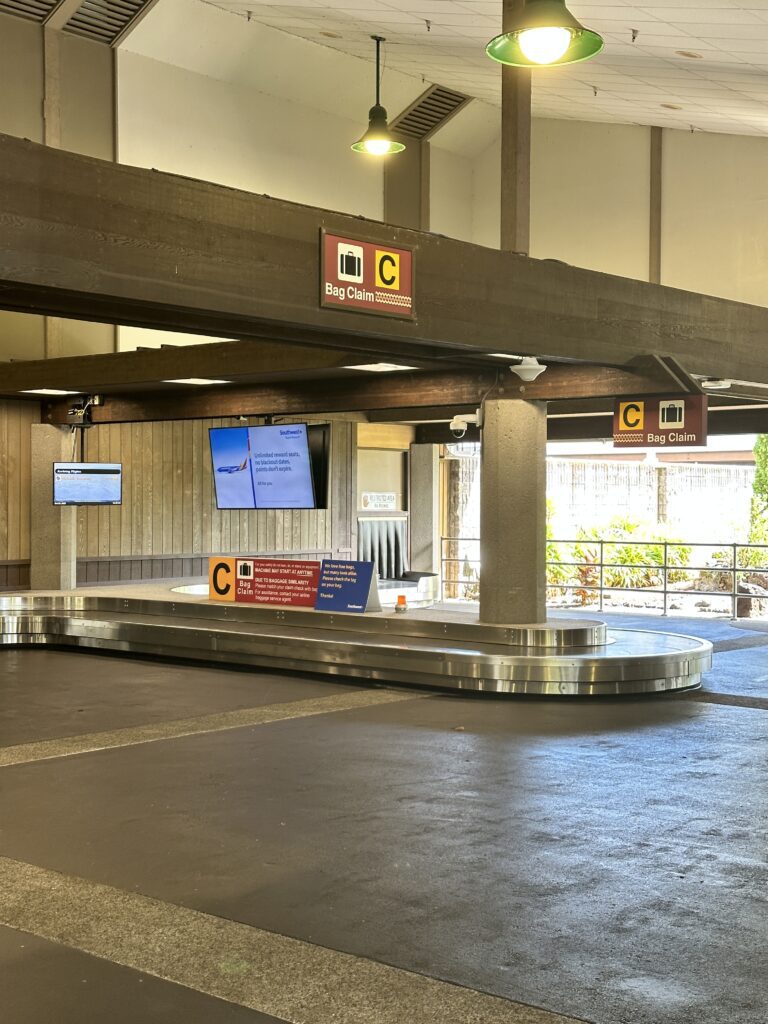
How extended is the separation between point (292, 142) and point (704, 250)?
6.49m

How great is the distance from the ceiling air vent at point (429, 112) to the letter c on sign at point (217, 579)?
849 cm

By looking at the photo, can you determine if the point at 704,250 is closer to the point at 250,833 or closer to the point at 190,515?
the point at 190,515

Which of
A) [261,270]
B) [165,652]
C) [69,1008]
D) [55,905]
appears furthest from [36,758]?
[165,652]

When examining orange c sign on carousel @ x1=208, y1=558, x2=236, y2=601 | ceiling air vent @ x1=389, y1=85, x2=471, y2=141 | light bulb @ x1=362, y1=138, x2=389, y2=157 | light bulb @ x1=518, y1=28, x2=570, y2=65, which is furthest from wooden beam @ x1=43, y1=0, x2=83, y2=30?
light bulb @ x1=518, y1=28, x2=570, y2=65

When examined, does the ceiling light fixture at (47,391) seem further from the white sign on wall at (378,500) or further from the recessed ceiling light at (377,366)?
the white sign on wall at (378,500)

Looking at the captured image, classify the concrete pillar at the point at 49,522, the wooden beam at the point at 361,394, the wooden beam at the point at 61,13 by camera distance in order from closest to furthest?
the wooden beam at the point at 361,394 → the wooden beam at the point at 61,13 → the concrete pillar at the point at 49,522

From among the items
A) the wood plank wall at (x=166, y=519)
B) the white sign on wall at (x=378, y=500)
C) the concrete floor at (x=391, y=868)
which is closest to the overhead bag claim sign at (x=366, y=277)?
the concrete floor at (x=391, y=868)

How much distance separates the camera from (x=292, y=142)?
17844mm

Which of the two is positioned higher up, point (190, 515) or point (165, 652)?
point (190, 515)

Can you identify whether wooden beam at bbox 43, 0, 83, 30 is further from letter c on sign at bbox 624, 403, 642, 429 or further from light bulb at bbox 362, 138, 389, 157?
letter c on sign at bbox 624, 403, 642, 429

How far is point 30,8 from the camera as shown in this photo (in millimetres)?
14836

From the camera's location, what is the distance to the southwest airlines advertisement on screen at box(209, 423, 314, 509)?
14609 mm

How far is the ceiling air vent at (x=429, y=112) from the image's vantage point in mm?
18766

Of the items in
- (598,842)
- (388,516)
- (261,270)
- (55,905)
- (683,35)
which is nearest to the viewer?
(55,905)
